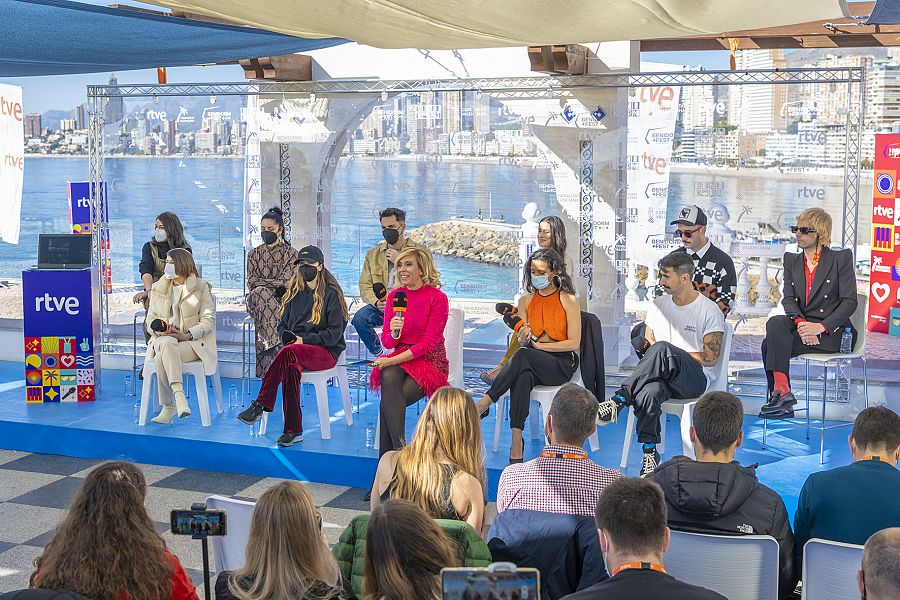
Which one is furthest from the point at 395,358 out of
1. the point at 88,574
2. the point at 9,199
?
the point at 9,199

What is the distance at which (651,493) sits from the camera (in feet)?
8.27

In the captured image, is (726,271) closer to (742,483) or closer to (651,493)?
(742,483)

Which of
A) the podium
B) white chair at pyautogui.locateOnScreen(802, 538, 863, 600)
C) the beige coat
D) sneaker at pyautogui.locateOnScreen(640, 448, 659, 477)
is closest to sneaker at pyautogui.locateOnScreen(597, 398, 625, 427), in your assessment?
sneaker at pyautogui.locateOnScreen(640, 448, 659, 477)

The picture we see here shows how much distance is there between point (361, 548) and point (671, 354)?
290 centimetres

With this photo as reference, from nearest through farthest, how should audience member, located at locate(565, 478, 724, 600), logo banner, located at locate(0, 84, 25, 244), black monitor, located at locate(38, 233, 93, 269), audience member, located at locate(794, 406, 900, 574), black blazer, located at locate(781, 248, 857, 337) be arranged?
audience member, located at locate(565, 478, 724, 600), audience member, located at locate(794, 406, 900, 574), black blazer, located at locate(781, 248, 857, 337), black monitor, located at locate(38, 233, 93, 269), logo banner, located at locate(0, 84, 25, 244)

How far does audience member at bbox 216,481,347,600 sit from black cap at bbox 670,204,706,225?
14.0ft

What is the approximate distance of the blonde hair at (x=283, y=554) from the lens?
256 centimetres

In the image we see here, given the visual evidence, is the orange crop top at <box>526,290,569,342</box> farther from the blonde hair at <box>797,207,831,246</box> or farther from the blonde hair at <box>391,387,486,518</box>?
the blonde hair at <box>391,387,486,518</box>

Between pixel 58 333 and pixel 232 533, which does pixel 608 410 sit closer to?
pixel 232 533

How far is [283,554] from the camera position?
2574 millimetres

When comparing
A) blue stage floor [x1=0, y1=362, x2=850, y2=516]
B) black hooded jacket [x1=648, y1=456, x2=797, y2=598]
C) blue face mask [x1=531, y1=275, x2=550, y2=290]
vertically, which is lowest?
blue stage floor [x1=0, y1=362, x2=850, y2=516]

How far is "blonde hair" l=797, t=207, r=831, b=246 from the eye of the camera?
6.10 metres

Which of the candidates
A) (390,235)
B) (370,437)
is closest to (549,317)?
(370,437)

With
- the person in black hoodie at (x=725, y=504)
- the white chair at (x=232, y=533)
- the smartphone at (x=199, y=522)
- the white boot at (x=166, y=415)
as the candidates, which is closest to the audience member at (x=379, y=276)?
the white boot at (x=166, y=415)
